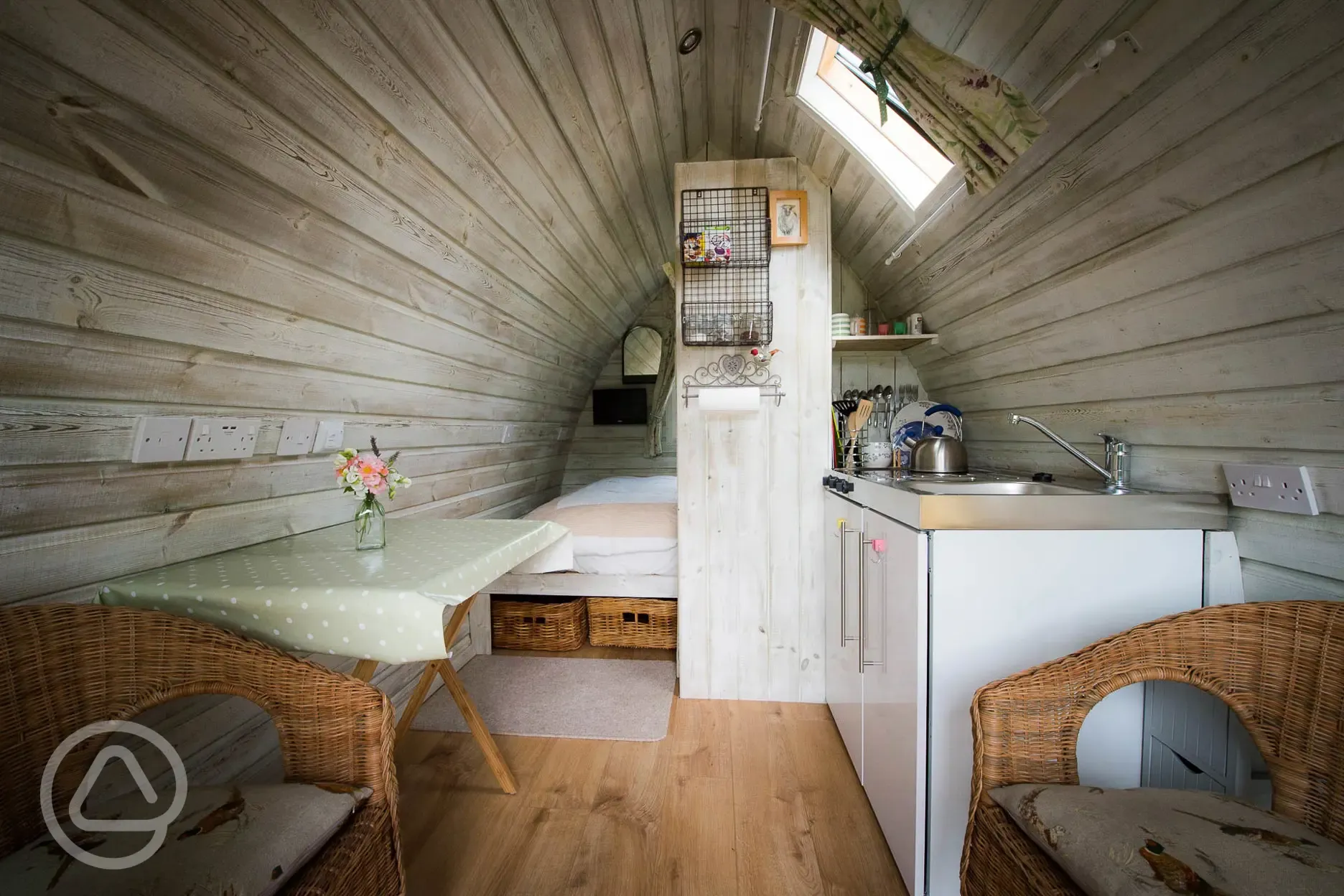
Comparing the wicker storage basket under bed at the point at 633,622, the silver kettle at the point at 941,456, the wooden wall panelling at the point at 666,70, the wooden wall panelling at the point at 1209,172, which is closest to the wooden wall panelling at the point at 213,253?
the wooden wall panelling at the point at 666,70

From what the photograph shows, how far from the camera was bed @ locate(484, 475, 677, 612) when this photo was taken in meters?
2.49

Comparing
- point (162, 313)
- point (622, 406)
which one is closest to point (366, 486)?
point (162, 313)

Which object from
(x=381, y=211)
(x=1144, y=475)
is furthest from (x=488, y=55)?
(x=1144, y=475)

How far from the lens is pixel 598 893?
1.29 meters

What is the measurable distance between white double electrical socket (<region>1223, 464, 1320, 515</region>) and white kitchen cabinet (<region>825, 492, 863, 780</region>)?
33.4 inches

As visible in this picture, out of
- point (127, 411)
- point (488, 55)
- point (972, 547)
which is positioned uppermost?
point (488, 55)

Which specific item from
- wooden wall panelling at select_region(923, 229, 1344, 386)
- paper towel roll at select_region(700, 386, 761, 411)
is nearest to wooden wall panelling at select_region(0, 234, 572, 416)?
paper towel roll at select_region(700, 386, 761, 411)

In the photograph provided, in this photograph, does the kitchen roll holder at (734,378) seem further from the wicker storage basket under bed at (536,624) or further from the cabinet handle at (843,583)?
the wicker storage basket under bed at (536,624)

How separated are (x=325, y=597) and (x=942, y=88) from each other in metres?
1.66

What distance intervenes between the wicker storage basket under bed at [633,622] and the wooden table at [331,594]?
1.48 m

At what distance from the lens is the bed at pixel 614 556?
2492mm

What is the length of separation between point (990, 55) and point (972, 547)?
1.15 metres

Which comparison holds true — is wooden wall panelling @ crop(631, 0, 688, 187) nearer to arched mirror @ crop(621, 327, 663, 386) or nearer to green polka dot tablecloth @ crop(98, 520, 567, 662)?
green polka dot tablecloth @ crop(98, 520, 567, 662)

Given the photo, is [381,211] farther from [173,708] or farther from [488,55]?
[173,708]
